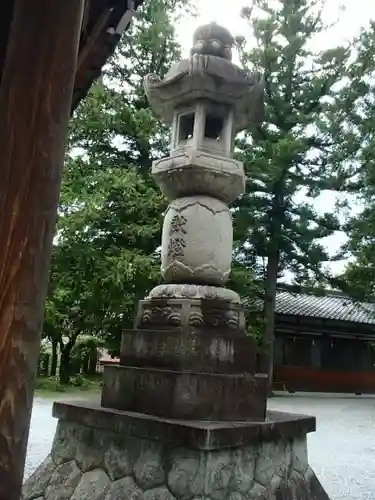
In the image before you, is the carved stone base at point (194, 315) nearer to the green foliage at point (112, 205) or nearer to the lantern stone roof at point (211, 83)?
the lantern stone roof at point (211, 83)

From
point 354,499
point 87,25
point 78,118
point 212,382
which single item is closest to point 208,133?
point 87,25

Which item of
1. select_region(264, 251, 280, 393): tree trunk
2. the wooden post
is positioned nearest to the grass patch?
select_region(264, 251, 280, 393): tree trunk

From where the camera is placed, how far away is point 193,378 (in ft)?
10.0

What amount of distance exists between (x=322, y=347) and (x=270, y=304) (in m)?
5.54

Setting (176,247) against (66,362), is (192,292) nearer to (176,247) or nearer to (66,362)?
(176,247)

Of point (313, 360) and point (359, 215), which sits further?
point (313, 360)

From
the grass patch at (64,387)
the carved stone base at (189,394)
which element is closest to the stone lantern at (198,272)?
the carved stone base at (189,394)

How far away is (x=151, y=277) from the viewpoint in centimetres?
986

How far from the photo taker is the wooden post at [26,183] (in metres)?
1.43

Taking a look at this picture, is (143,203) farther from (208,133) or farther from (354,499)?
(354,499)

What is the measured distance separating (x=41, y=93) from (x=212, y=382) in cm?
211

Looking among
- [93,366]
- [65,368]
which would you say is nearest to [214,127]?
[65,368]

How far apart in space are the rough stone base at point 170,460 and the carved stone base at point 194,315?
649mm

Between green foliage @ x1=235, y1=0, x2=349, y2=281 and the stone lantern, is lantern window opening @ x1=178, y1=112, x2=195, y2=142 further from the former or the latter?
green foliage @ x1=235, y1=0, x2=349, y2=281
